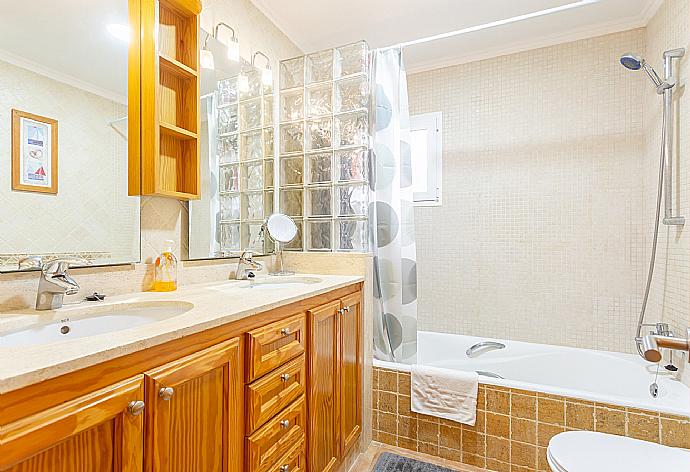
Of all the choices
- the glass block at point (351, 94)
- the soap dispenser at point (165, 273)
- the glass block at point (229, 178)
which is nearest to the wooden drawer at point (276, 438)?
the soap dispenser at point (165, 273)

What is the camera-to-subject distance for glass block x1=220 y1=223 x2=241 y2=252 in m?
1.90

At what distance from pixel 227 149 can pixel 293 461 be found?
4.79ft

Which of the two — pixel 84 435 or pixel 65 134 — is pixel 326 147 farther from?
pixel 84 435

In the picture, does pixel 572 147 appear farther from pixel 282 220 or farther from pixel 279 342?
pixel 279 342

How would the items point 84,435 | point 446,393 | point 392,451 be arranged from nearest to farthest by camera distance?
point 84,435 < point 446,393 < point 392,451

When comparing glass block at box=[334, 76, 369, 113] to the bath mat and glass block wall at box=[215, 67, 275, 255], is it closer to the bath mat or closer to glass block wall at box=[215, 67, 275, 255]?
glass block wall at box=[215, 67, 275, 255]

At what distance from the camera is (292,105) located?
91.2 inches

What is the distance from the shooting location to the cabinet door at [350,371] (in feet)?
5.70

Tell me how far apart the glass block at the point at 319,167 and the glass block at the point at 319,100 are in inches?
9.7

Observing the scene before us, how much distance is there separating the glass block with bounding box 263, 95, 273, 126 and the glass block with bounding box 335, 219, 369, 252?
729 millimetres

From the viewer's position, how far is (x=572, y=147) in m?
2.57

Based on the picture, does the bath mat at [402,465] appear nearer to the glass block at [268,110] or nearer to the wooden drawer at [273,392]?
the wooden drawer at [273,392]

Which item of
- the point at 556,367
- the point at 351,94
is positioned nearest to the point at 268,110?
the point at 351,94

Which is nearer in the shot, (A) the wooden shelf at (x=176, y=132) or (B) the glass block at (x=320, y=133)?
(A) the wooden shelf at (x=176, y=132)
